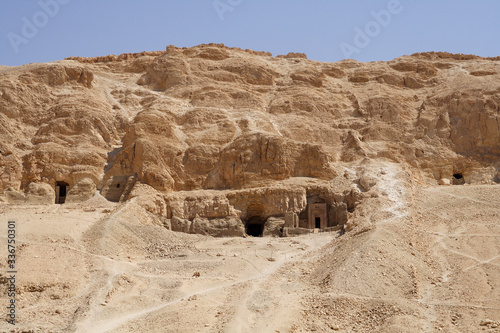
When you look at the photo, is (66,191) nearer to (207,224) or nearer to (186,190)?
(186,190)

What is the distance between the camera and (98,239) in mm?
24641

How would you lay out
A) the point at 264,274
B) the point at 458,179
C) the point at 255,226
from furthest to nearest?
the point at 458,179, the point at 255,226, the point at 264,274

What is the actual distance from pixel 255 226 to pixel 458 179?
1622cm

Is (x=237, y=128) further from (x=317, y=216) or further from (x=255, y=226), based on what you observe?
(x=317, y=216)

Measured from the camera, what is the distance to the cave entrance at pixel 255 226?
115ft

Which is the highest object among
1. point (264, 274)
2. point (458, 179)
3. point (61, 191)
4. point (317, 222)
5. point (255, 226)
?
point (458, 179)

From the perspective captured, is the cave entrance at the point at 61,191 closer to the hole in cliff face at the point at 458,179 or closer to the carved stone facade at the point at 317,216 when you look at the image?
the carved stone facade at the point at 317,216

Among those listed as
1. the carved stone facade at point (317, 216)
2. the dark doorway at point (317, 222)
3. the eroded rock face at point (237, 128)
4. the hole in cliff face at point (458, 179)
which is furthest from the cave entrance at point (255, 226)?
the hole in cliff face at point (458, 179)

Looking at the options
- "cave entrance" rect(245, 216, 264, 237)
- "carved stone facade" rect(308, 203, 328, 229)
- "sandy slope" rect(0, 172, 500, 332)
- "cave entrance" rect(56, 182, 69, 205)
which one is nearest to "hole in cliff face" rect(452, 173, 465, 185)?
"sandy slope" rect(0, 172, 500, 332)

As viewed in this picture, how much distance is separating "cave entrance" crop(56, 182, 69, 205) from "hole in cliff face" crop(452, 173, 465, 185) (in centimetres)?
2863

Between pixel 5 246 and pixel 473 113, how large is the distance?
35.5m

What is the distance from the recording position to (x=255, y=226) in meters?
36.6

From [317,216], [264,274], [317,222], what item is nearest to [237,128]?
[317,216]

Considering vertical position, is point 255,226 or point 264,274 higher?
point 255,226
